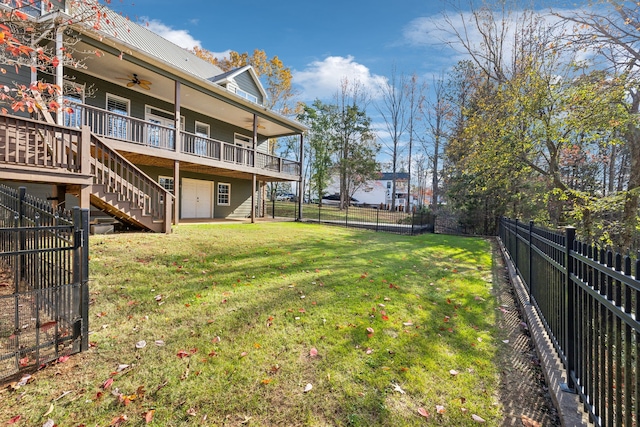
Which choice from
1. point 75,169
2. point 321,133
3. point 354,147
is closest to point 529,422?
point 75,169

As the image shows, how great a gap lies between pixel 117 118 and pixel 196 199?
659cm

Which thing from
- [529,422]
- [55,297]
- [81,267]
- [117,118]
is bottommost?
[529,422]

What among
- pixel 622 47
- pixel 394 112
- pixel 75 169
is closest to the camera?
pixel 75 169

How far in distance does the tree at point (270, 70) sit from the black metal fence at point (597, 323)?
98.7ft

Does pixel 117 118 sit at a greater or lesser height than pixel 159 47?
lesser

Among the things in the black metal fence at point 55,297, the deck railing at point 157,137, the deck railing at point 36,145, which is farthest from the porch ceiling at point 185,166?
the black metal fence at point 55,297

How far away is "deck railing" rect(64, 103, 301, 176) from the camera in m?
9.64

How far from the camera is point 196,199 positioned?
16.5 meters

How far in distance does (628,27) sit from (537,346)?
10451 millimetres

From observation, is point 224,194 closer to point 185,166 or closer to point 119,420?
point 185,166

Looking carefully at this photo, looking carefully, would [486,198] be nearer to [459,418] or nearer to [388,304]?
[388,304]

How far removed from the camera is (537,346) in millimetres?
3406

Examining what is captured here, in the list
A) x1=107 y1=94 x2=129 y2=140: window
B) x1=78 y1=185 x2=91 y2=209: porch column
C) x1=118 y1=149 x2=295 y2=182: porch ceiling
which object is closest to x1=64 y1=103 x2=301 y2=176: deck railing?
x1=107 y1=94 x2=129 y2=140: window

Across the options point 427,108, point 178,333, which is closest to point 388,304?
point 178,333
